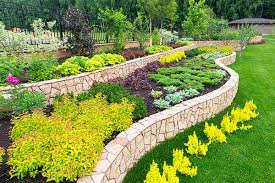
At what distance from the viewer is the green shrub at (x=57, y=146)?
3.19 m

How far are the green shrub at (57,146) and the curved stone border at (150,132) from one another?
16 cm

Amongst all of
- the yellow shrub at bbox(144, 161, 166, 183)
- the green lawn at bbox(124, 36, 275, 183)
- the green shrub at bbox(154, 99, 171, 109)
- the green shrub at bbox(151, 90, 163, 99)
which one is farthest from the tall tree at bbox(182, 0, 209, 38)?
the yellow shrub at bbox(144, 161, 166, 183)

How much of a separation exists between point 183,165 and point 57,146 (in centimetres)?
202

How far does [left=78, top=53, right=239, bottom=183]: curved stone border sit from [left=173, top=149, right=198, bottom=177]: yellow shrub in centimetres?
61

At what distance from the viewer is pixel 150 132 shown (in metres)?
4.79

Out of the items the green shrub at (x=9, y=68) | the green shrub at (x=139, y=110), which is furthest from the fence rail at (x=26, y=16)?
the green shrub at (x=139, y=110)

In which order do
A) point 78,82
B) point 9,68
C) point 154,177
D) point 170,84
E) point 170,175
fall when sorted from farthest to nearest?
point 170,84 < point 78,82 < point 9,68 < point 170,175 < point 154,177

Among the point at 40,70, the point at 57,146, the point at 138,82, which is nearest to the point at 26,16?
the point at 40,70

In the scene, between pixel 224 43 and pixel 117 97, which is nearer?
pixel 117 97

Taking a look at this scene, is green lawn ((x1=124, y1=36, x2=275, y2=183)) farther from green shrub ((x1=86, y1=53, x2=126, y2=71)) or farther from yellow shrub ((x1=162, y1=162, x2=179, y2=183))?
green shrub ((x1=86, y1=53, x2=126, y2=71))

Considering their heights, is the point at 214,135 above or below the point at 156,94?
below

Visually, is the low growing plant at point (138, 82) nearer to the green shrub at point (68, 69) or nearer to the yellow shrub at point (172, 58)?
the green shrub at point (68, 69)

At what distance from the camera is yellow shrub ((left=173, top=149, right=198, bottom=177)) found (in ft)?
13.9

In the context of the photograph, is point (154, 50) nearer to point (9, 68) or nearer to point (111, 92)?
point (111, 92)
